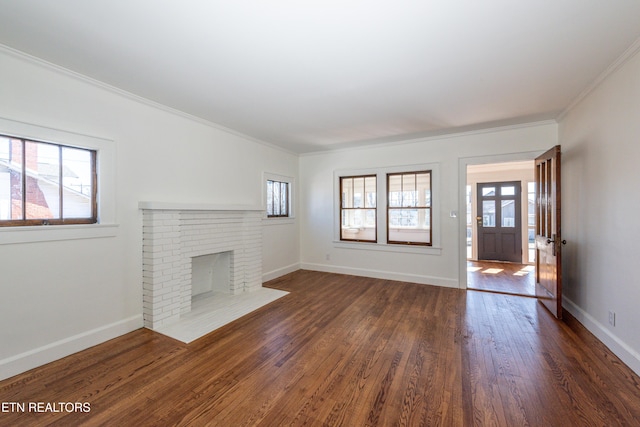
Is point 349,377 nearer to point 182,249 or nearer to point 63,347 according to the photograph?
point 182,249

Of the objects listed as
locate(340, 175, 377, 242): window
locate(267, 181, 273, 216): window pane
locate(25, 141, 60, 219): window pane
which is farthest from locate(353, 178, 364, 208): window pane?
locate(25, 141, 60, 219): window pane

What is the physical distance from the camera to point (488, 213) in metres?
6.98

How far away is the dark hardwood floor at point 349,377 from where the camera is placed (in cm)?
173

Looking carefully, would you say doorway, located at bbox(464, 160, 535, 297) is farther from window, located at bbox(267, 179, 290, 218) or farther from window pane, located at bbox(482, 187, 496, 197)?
window, located at bbox(267, 179, 290, 218)

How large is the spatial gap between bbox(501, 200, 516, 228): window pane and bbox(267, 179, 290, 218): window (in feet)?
18.1

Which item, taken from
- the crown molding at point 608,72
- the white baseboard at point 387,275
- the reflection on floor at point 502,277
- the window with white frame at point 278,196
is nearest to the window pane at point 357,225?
the white baseboard at point 387,275

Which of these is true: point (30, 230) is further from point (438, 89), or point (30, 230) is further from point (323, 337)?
point (438, 89)

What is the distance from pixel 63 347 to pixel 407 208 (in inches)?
197

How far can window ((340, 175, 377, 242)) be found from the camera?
5467mm

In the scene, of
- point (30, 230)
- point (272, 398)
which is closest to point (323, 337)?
point (272, 398)

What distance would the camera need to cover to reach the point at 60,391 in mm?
1971

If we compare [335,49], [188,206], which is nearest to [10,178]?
[188,206]

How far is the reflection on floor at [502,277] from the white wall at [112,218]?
15.7 ft

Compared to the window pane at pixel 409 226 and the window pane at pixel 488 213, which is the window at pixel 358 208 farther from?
the window pane at pixel 488 213
